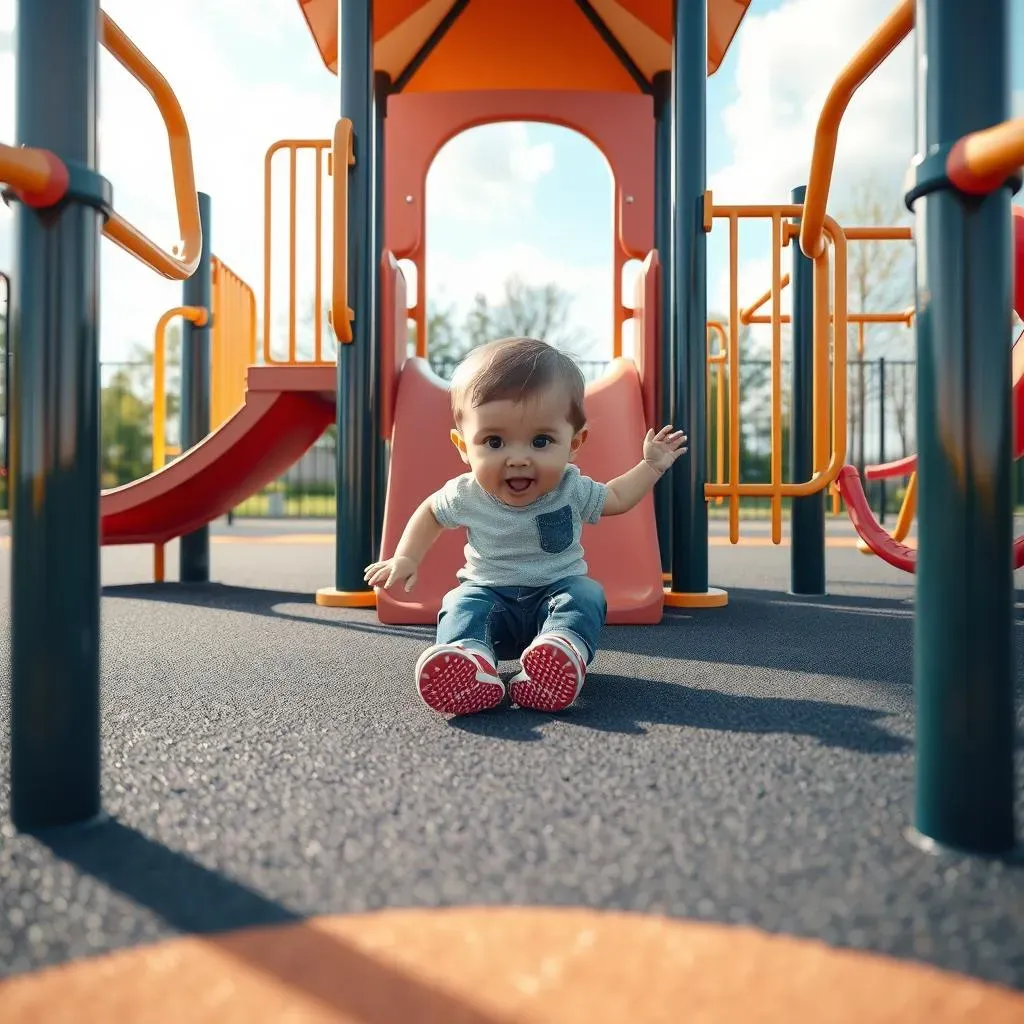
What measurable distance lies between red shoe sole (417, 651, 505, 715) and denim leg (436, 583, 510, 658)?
0.14 m

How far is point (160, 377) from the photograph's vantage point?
421cm

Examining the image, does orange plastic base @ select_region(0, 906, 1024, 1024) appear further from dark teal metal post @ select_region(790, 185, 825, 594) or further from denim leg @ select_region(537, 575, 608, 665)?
dark teal metal post @ select_region(790, 185, 825, 594)

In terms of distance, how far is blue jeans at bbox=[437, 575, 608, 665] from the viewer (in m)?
1.64

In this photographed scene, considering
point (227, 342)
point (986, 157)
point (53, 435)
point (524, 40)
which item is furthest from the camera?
point (227, 342)

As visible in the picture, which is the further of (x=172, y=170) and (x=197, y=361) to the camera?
(x=197, y=361)

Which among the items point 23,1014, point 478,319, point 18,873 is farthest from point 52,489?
A: point 478,319

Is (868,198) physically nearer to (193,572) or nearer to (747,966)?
(193,572)

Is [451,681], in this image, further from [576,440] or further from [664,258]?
[664,258]

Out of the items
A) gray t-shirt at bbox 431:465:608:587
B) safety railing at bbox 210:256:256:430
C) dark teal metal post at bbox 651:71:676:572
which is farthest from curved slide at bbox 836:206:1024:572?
safety railing at bbox 210:256:256:430

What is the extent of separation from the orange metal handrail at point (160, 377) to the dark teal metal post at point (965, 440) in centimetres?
355

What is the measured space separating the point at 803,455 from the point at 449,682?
8.04 feet

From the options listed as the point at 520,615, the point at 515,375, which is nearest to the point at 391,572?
the point at 520,615

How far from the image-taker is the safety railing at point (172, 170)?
33.6 inches

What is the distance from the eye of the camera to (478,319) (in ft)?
A: 54.7
